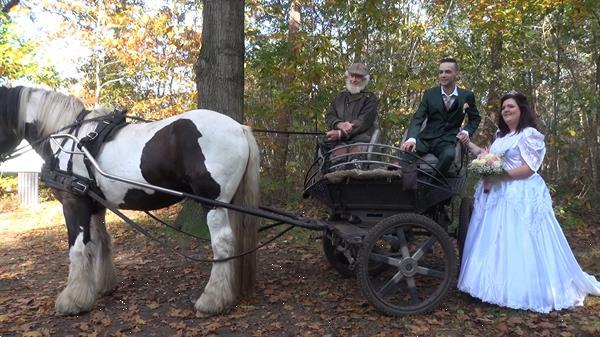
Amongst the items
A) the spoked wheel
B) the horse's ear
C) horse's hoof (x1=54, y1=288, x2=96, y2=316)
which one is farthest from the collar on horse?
the spoked wheel

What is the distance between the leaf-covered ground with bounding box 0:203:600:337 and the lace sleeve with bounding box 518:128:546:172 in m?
1.18

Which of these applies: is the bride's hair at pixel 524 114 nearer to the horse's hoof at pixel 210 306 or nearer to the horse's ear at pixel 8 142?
the horse's hoof at pixel 210 306

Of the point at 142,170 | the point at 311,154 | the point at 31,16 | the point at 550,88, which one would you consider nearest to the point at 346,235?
the point at 142,170

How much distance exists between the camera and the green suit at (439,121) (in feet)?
12.9

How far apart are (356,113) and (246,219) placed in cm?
148

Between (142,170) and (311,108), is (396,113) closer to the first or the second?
(311,108)

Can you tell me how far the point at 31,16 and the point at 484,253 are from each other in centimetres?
1497

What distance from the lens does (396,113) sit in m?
7.47

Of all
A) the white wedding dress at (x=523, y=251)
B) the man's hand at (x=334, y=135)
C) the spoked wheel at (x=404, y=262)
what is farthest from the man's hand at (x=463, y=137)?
the man's hand at (x=334, y=135)

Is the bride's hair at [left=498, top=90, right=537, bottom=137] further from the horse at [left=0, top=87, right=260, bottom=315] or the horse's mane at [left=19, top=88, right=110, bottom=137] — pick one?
the horse's mane at [left=19, top=88, right=110, bottom=137]

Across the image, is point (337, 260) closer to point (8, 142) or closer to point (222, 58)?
point (222, 58)

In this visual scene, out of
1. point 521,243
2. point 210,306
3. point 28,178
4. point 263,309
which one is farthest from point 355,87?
point 28,178

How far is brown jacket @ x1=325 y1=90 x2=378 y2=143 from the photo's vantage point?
13.8ft

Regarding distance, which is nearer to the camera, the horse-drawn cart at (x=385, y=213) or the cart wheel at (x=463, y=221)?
the horse-drawn cart at (x=385, y=213)
